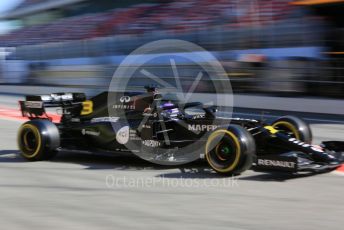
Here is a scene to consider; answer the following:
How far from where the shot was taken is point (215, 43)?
1636 centimetres

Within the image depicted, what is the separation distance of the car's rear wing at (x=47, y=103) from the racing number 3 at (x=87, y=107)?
62 mm

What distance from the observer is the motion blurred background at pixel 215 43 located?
13.3 metres

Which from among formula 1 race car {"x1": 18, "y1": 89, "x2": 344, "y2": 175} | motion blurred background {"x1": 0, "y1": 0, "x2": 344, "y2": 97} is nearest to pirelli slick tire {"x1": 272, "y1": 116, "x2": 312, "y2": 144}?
formula 1 race car {"x1": 18, "y1": 89, "x2": 344, "y2": 175}

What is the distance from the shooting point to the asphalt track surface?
4.15 metres

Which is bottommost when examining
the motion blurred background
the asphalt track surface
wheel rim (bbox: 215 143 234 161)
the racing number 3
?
the asphalt track surface

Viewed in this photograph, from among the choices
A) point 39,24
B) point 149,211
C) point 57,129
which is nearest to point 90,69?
point 57,129

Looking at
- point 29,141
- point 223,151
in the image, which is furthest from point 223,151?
point 29,141

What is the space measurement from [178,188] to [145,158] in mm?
1189

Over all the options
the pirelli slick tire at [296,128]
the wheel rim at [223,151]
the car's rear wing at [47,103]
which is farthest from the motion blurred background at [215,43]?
the wheel rim at [223,151]

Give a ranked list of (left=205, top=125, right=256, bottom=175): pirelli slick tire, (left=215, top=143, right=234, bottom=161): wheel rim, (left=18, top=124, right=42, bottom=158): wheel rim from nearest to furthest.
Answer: (left=205, top=125, right=256, bottom=175): pirelli slick tire
(left=215, top=143, right=234, bottom=161): wheel rim
(left=18, top=124, right=42, bottom=158): wheel rim

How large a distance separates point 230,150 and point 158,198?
3.40 feet

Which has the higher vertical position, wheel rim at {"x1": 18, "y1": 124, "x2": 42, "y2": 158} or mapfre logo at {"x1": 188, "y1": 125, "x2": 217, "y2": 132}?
→ mapfre logo at {"x1": 188, "y1": 125, "x2": 217, "y2": 132}

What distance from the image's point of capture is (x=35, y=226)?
13.5 ft

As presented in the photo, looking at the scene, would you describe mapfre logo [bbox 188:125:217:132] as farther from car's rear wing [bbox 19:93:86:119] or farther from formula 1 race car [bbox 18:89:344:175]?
car's rear wing [bbox 19:93:86:119]
